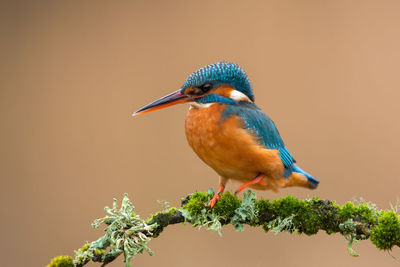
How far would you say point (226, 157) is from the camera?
6.07ft

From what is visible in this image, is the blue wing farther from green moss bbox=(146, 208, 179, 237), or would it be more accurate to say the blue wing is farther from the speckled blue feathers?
green moss bbox=(146, 208, 179, 237)

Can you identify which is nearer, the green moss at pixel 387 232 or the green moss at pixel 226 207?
the green moss at pixel 387 232

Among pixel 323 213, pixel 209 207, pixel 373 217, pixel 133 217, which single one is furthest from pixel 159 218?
pixel 373 217

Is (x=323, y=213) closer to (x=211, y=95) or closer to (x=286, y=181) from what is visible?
(x=286, y=181)

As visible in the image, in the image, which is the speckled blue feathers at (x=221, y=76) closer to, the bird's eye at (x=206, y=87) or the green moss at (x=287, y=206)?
the bird's eye at (x=206, y=87)

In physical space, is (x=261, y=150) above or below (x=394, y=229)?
above

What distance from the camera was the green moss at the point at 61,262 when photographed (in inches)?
55.0

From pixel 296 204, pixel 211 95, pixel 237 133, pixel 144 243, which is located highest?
pixel 211 95

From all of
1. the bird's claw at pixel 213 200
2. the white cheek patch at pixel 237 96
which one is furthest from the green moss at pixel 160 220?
the white cheek patch at pixel 237 96

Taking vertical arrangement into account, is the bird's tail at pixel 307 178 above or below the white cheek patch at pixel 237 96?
below

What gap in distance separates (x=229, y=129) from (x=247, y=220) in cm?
39

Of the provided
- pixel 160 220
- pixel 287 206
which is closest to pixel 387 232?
pixel 287 206

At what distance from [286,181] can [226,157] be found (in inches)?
14.1

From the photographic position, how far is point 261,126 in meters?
1.97
